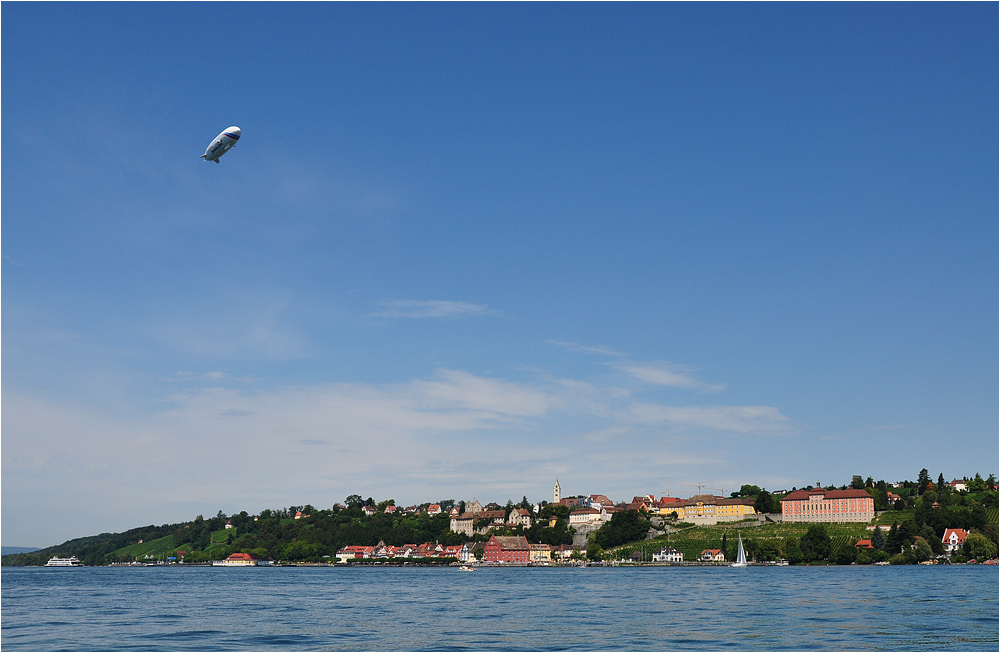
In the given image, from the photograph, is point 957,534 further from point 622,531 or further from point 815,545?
point 622,531

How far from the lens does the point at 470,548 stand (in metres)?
177

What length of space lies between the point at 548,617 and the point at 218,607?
75.4ft

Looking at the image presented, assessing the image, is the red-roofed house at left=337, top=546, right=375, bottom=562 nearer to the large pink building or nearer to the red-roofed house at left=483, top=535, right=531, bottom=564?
the red-roofed house at left=483, top=535, right=531, bottom=564

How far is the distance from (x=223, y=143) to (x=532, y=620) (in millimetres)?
31260

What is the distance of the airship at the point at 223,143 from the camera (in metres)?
47.9

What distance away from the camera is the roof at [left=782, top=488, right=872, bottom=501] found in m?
156

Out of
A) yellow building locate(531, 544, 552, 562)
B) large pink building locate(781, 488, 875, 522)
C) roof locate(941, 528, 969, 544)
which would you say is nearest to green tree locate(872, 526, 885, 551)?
roof locate(941, 528, 969, 544)

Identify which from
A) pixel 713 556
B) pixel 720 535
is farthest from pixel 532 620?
pixel 720 535

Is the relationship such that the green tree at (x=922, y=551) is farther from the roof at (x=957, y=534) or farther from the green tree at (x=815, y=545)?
the green tree at (x=815, y=545)

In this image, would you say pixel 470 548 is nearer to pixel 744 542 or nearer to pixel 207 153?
pixel 744 542

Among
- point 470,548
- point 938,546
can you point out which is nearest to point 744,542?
point 938,546

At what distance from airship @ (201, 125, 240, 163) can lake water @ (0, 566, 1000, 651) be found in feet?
85.1

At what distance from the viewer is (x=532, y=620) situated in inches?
1682

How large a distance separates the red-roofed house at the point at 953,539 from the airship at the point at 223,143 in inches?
Result: 4525
